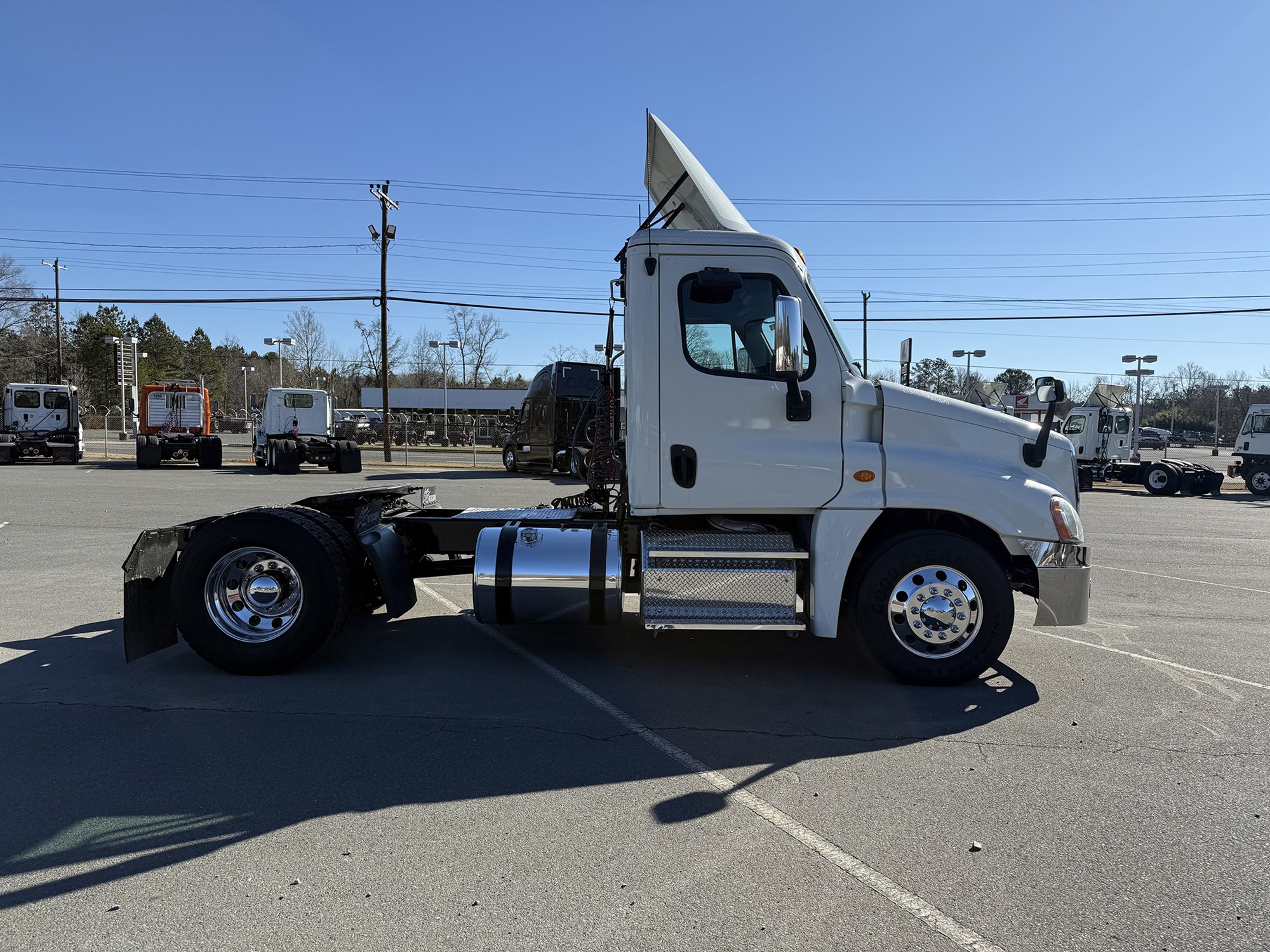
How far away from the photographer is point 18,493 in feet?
56.3

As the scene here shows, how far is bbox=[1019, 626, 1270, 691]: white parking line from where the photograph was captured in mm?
5461

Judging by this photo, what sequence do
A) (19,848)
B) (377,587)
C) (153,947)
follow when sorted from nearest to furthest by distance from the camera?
(153,947) < (19,848) < (377,587)

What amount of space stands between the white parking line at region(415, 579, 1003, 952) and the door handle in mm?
1445

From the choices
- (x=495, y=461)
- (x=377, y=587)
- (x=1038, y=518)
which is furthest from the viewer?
(x=495, y=461)

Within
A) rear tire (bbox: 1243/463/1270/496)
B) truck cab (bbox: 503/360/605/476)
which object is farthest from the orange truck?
rear tire (bbox: 1243/463/1270/496)

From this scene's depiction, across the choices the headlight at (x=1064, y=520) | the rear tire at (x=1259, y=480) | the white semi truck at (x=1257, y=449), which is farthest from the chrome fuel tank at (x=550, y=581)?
the rear tire at (x=1259, y=480)

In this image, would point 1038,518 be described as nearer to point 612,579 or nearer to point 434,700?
point 612,579

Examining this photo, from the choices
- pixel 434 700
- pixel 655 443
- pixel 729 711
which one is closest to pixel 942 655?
pixel 729 711

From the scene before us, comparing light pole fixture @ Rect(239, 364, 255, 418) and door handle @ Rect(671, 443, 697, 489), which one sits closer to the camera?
door handle @ Rect(671, 443, 697, 489)

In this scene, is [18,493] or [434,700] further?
[18,493]

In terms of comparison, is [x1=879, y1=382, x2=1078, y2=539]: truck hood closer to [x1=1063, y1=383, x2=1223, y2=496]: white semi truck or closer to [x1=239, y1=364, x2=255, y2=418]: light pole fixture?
[x1=1063, y1=383, x2=1223, y2=496]: white semi truck

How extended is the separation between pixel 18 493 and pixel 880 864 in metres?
19.8

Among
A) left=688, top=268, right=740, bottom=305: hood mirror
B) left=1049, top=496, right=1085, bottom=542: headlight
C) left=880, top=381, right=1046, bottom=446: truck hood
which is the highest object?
left=688, top=268, right=740, bottom=305: hood mirror

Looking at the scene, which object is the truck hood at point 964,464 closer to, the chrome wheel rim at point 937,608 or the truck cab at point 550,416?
the chrome wheel rim at point 937,608
